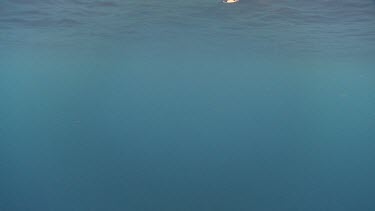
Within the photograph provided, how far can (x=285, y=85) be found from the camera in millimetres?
44875

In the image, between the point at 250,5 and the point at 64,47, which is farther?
the point at 64,47

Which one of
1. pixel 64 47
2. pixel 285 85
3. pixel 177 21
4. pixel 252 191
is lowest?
pixel 285 85

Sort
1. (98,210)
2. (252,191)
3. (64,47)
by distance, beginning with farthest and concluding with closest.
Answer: (64,47), (252,191), (98,210)

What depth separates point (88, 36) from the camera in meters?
17.1

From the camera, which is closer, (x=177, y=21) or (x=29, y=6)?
(x=29, y=6)

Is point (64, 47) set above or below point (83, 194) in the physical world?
above

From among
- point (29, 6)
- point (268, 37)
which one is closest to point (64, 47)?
point (29, 6)

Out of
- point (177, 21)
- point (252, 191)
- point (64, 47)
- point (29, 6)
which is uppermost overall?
point (29, 6)

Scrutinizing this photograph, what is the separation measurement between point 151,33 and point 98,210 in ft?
32.0

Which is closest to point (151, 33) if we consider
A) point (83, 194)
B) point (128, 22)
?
point (128, 22)

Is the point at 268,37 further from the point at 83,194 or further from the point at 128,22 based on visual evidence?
the point at 83,194

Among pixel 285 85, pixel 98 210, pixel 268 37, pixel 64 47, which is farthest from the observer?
pixel 285 85

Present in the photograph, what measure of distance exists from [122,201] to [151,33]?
931cm

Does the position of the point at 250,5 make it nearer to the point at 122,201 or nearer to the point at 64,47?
the point at 122,201
